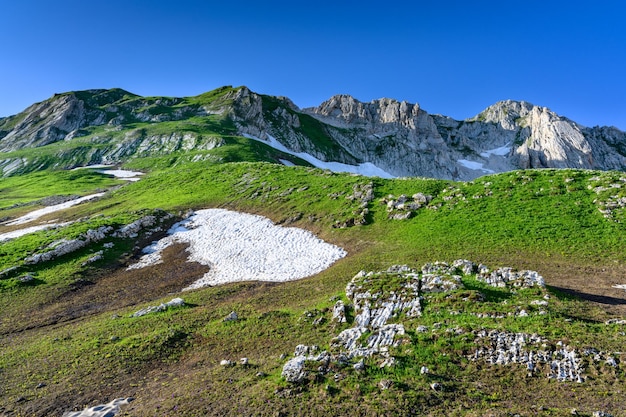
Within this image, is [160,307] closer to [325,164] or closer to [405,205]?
[405,205]

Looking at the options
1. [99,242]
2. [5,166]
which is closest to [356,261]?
[99,242]

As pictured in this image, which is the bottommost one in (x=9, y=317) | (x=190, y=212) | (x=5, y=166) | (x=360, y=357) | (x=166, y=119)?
(x=9, y=317)

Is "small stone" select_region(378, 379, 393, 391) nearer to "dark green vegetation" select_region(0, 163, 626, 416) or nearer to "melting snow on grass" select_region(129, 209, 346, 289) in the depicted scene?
"dark green vegetation" select_region(0, 163, 626, 416)

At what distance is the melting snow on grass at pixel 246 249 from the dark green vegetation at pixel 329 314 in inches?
82.2

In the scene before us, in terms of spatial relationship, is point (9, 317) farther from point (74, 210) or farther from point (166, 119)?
point (166, 119)

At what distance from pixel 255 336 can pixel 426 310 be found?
11.0 meters

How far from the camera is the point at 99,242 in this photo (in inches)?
1671

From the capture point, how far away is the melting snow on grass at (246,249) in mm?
34938

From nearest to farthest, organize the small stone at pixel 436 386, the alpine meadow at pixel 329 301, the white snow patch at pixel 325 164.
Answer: the small stone at pixel 436 386
the alpine meadow at pixel 329 301
the white snow patch at pixel 325 164

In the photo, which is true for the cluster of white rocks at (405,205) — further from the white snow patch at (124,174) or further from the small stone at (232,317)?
the white snow patch at (124,174)

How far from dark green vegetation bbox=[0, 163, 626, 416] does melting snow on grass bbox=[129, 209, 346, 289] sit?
A: 209cm

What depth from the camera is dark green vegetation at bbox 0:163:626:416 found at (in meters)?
13.5

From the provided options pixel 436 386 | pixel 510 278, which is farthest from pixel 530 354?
pixel 510 278

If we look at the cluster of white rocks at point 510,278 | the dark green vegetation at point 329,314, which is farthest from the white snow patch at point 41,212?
the cluster of white rocks at point 510,278
